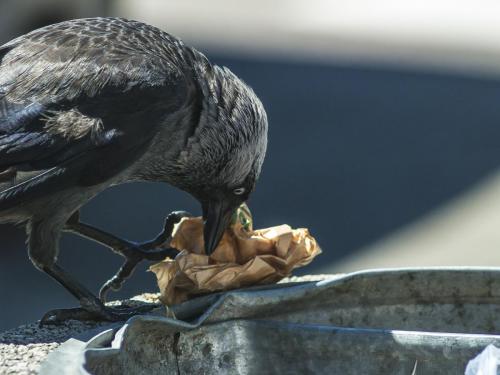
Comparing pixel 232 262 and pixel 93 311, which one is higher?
pixel 232 262

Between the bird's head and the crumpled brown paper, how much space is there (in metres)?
0.63

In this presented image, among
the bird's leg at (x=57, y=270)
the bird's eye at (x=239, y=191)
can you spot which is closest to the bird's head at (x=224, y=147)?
the bird's eye at (x=239, y=191)

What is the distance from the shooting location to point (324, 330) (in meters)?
3.24

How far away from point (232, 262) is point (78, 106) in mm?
793

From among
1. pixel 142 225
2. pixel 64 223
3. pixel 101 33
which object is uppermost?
pixel 101 33

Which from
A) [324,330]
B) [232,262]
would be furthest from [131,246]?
[324,330]

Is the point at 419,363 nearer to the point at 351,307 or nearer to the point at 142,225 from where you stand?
the point at 351,307

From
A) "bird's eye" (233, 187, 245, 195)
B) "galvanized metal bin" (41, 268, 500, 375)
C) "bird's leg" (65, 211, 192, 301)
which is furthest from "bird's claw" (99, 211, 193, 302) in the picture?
"galvanized metal bin" (41, 268, 500, 375)

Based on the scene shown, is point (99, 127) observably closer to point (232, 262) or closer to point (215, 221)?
point (215, 221)

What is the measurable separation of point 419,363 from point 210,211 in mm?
1493

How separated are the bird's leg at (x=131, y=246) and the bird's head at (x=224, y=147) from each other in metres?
0.15

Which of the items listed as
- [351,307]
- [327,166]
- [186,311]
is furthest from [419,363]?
[327,166]

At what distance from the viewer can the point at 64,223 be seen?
167 inches

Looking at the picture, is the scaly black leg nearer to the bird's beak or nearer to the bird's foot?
the bird's foot
